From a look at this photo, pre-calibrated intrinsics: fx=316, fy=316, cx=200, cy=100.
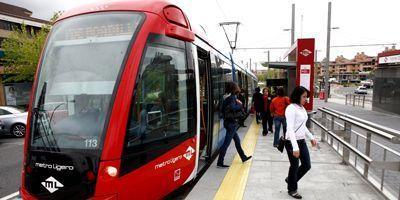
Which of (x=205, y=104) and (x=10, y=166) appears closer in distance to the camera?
(x=205, y=104)

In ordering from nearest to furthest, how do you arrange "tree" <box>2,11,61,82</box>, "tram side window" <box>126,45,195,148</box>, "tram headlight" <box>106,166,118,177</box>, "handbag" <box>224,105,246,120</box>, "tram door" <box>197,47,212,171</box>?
"tram headlight" <box>106,166,118,177</box>
"tram side window" <box>126,45,195,148</box>
"tram door" <box>197,47,212,171</box>
"handbag" <box>224,105,246,120</box>
"tree" <box>2,11,61,82</box>

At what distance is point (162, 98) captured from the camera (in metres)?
4.52

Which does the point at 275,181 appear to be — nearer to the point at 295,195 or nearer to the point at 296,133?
the point at 295,195

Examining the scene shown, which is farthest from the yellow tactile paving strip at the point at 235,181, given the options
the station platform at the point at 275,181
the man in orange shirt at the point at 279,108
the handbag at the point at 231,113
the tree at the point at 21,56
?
the tree at the point at 21,56

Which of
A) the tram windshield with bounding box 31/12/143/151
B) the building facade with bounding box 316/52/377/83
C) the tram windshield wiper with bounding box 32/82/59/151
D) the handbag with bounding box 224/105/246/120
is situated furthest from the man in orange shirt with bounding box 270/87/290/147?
the building facade with bounding box 316/52/377/83

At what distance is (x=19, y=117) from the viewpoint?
13.4 meters

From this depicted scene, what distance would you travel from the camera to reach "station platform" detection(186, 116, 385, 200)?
16.1 ft

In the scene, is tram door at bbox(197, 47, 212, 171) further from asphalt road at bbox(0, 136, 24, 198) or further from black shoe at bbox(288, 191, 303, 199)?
asphalt road at bbox(0, 136, 24, 198)

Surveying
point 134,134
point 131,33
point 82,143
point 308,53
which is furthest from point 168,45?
point 308,53

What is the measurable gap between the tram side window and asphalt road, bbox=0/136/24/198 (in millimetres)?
3493

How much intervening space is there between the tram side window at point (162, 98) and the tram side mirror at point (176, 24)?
0.22 metres

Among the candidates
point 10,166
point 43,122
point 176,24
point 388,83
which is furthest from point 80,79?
point 388,83

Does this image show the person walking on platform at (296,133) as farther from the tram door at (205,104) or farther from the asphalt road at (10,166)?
the asphalt road at (10,166)

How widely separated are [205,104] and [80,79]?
10.6ft
